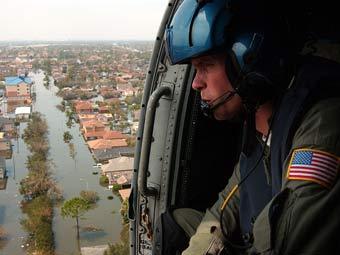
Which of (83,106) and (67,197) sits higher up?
(83,106)

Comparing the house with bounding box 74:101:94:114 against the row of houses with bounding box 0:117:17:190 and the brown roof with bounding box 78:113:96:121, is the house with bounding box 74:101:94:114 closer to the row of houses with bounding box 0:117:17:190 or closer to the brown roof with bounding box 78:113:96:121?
the brown roof with bounding box 78:113:96:121

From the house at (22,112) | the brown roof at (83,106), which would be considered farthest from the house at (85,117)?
the house at (22,112)

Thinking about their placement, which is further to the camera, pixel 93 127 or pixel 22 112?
pixel 22 112

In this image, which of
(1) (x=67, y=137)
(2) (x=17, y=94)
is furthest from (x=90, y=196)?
(2) (x=17, y=94)

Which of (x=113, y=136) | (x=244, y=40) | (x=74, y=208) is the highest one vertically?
(x=244, y=40)

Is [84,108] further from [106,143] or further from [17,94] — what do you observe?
[17,94]

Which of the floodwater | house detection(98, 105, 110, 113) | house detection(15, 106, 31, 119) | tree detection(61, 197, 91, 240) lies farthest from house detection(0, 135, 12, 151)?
tree detection(61, 197, 91, 240)
